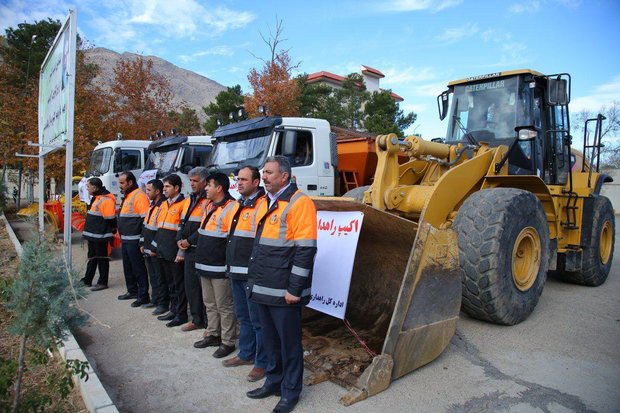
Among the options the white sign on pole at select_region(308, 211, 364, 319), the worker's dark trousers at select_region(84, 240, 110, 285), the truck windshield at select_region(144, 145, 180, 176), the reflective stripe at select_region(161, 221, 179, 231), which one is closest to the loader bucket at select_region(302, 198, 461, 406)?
the white sign on pole at select_region(308, 211, 364, 319)

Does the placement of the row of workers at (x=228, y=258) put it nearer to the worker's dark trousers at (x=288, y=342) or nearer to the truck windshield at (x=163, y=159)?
the worker's dark trousers at (x=288, y=342)

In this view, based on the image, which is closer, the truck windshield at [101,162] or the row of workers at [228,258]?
the row of workers at [228,258]

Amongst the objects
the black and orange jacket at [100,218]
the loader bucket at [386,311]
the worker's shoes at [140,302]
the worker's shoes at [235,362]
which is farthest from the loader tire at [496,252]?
the black and orange jacket at [100,218]

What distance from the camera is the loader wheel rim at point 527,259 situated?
204 inches

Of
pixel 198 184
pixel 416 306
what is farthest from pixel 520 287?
pixel 198 184

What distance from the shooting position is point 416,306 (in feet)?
12.0

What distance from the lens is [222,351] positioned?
4348mm

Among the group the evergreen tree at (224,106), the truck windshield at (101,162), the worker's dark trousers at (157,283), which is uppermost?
the evergreen tree at (224,106)

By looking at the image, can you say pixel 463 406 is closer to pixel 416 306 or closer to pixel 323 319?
pixel 416 306

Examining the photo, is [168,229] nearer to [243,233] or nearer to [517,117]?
[243,233]

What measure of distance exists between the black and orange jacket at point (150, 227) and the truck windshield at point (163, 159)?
474 centimetres

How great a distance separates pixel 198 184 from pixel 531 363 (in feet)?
12.7

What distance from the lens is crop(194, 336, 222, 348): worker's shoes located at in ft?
15.0

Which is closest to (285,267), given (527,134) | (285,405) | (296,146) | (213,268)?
(285,405)
